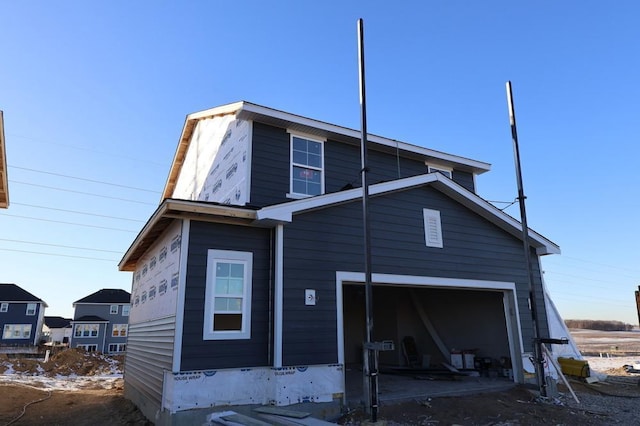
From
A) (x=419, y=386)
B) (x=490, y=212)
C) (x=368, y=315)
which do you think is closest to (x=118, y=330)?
(x=419, y=386)

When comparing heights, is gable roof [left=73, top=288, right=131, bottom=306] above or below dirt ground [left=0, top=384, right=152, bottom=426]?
above

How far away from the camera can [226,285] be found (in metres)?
7.62

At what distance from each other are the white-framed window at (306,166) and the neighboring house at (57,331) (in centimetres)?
5571

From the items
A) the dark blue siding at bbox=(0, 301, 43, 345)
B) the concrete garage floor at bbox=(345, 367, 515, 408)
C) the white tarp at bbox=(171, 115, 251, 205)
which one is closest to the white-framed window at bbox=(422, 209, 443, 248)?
the concrete garage floor at bbox=(345, 367, 515, 408)

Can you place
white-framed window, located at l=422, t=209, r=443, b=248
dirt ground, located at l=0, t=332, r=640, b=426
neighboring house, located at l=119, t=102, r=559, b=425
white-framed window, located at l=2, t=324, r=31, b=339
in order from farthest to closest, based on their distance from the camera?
white-framed window, located at l=2, t=324, r=31, b=339 < white-framed window, located at l=422, t=209, r=443, b=248 < dirt ground, located at l=0, t=332, r=640, b=426 < neighboring house, located at l=119, t=102, r=559, b=425

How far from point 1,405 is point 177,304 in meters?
7.68

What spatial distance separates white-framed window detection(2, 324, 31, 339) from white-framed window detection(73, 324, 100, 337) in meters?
5.42

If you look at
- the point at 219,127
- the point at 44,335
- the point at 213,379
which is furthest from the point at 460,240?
the point at 44,335

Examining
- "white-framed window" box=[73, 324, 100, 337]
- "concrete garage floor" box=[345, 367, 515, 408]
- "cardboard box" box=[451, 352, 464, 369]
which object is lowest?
"concrete garage floor" box=[345, 367, 515, 408]

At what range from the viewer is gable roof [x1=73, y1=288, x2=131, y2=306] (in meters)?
43.7

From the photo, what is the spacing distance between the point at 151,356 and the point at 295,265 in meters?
3.95

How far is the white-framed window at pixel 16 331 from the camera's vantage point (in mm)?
41625

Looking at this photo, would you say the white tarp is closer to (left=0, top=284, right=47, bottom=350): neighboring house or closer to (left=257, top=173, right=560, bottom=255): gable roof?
(left=257, top=173, right=560, bottom=255): gable roof

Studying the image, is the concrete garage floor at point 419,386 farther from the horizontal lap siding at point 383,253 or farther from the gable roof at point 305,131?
the gable roof at point 305,131
